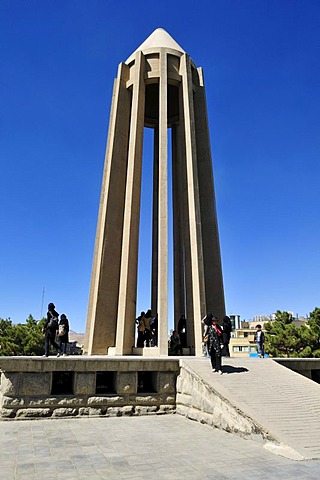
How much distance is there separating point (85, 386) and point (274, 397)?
4249mm

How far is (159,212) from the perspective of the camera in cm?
1361

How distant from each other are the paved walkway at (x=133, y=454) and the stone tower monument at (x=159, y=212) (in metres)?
5.26

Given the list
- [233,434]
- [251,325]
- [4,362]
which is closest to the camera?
[233,434]

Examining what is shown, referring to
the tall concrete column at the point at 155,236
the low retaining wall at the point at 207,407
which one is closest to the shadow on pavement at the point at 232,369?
the low retaining wall at the point at 207,407

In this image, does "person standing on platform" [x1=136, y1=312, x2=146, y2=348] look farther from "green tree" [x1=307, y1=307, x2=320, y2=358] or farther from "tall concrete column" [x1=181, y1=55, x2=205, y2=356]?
"green tree" [x1=307, y1=307, x2=320, y2=358]

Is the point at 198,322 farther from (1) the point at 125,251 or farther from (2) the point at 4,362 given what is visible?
(2) the point at 4,362

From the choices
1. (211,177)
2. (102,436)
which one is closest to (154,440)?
(102,436)

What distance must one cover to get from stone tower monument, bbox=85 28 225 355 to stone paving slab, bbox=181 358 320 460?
318 cm

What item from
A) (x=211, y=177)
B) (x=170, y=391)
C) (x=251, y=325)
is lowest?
(x=170, y=391)

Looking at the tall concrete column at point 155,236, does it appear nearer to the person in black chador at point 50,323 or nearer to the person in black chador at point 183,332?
the person in black chador at point 183,332

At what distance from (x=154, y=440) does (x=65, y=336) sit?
5.05 meters

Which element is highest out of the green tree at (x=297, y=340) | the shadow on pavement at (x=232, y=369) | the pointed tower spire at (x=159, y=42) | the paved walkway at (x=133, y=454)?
the pointed tower spire at (x=159, y=42)

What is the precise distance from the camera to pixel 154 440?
21.2ft

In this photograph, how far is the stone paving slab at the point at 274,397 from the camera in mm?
6184
